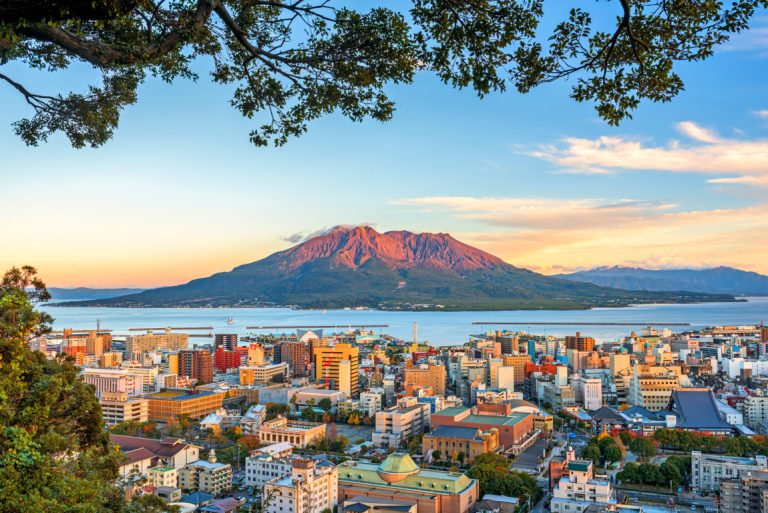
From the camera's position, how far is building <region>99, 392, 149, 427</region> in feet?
45.7

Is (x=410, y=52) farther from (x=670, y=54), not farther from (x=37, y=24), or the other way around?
(x=37, y=24)

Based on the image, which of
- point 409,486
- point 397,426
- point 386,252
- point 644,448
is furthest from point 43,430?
point 386,252

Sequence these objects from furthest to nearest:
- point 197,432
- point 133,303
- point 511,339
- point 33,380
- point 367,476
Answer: point 133,303 → point 511,339 → point 197,432 → point 367,476 → point 33,380

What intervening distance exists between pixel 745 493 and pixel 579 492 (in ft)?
6.23

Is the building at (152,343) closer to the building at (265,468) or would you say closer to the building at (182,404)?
the building at (182,404)

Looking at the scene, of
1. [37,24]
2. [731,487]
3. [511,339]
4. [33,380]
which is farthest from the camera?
[511,339]

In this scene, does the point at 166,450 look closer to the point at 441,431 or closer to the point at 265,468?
the point at 265,468

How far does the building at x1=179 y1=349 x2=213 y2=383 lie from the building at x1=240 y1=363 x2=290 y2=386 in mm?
1626

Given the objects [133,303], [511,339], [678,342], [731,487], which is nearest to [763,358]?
[678,342]

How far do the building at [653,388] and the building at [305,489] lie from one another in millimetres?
10025

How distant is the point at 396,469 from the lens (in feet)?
28.7

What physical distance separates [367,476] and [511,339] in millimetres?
17509

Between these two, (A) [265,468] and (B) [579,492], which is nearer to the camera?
(B) [579,492]

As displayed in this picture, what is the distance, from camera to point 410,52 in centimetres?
193
